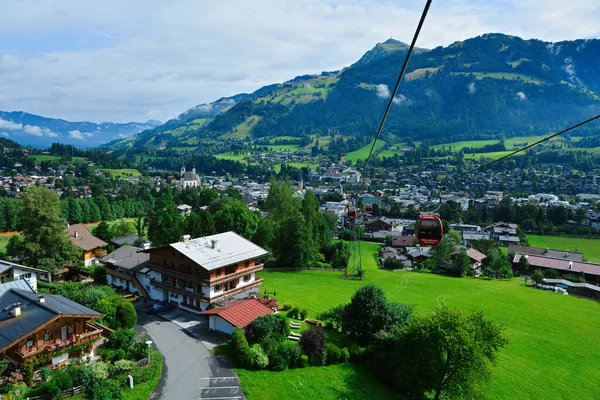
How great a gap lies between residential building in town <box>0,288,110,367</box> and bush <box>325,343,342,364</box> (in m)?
18.1

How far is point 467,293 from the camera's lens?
60.4 m

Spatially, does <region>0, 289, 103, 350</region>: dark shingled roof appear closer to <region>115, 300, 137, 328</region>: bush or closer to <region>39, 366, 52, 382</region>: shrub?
<region>39, 366, 52, 382</region>: shrub

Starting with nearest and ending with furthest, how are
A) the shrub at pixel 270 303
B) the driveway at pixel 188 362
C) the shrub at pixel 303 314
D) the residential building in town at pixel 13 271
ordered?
the driveway at pixel 188 362, the shrub at pixel 303 314, the shrub at pixel 270 303, the residential building in town at pixel 13 271

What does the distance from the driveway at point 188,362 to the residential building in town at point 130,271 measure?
7.27m

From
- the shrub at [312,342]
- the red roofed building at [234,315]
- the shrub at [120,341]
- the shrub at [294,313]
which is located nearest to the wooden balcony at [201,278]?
the red roofed building at [234,315]

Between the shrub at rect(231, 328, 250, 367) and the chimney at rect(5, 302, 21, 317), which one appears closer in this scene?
the chimney at rect(5, 302, 21, 317)

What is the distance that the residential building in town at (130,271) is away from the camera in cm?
4706

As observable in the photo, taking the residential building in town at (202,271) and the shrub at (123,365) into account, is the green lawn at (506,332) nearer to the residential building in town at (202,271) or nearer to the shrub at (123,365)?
the residential building in town at (202,271)

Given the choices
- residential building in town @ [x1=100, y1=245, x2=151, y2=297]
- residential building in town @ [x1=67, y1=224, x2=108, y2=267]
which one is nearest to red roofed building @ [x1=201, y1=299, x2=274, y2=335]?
residential building in town @ [x1=100, y1=245, x2=151, y2=297]

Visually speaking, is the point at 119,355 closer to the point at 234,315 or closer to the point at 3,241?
the point at 234,315

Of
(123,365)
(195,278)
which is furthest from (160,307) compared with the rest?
(123,365)

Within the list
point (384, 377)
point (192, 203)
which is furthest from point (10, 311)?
point (192, 203)

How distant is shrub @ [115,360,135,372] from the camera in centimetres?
2655

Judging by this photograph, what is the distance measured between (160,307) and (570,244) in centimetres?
11670
